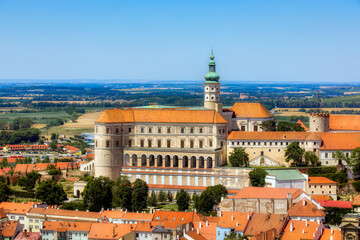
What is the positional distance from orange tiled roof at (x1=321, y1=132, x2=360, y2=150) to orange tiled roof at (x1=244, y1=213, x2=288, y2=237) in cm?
2941

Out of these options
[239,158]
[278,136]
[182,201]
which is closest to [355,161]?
[278,136]

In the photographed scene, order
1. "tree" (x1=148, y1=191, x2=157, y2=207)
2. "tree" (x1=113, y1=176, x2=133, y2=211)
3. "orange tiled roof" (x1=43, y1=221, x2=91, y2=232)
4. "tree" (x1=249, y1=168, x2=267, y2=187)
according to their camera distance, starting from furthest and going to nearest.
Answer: "tree" (x1=148, y1=191, x2=157, y2=207)
"tree" (x1=249, y1=168, x2=267, y2=187)
"tree" (x1=113, y1=176, x2=133, y2=211)
"orange tiled roof" (x1=43, y1=221, x2=91, y2=232)

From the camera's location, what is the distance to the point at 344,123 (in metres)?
114

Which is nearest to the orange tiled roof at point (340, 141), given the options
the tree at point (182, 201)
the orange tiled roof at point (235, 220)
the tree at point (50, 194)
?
the tree at point (182, 201)

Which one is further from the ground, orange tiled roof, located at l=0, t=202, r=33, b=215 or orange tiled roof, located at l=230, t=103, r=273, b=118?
orange tiled roof, located at l=230, t=103, r=273, b=118

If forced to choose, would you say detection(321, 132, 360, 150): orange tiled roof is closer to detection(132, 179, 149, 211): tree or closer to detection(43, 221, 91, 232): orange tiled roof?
detection(132, 179, 149, 211): tree

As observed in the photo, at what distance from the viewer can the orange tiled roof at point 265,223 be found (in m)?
75.0

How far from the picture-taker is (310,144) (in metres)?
105

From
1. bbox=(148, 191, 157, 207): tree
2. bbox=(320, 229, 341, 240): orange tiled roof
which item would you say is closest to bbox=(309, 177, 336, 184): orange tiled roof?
bbox=(148, 191, 157, 207): tree

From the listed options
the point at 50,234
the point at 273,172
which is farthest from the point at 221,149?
the point at 50,234

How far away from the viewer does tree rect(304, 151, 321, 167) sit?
338 ft

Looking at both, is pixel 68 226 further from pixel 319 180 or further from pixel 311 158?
pixel 311 158

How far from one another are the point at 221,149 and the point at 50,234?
35.6 metres

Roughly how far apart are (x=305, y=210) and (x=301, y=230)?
24.0 feet
